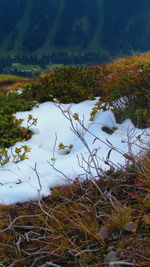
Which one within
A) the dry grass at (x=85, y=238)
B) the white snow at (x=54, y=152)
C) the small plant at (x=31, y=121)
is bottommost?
the dry grass at (x=85, y=238)

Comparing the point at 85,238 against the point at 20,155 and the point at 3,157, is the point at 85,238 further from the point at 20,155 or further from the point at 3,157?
the point at 3,157

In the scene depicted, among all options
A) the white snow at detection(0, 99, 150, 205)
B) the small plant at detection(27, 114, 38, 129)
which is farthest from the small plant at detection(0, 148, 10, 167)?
the small plant at detection(27, 114, 38, 129)

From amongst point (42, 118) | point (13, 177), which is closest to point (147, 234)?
point (13, 177)

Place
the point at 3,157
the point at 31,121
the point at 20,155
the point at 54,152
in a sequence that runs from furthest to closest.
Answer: the point at 31,121
the point at 54,152
the point at 3,157
the point at 20,155

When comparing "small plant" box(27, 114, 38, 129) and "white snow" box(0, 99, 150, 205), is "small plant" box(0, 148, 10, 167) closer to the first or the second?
"white snow" box(0, 99, 150, 205)

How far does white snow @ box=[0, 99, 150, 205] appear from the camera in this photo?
11.6ft

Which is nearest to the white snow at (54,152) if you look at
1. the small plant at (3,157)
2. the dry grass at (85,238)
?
the small plant at (3,157)

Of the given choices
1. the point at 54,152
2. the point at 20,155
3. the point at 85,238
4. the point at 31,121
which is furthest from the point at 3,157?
the point at 85,238

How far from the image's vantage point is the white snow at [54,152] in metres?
3.53

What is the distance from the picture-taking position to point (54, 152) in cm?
507

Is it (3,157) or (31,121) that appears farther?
(31,121)

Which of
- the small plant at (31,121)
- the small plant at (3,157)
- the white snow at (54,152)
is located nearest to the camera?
the white snow at (54,152)

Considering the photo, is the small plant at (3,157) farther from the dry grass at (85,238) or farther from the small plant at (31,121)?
the dry grass at (85,238)

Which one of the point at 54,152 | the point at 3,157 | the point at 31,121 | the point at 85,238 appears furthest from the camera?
the point at 31,121
